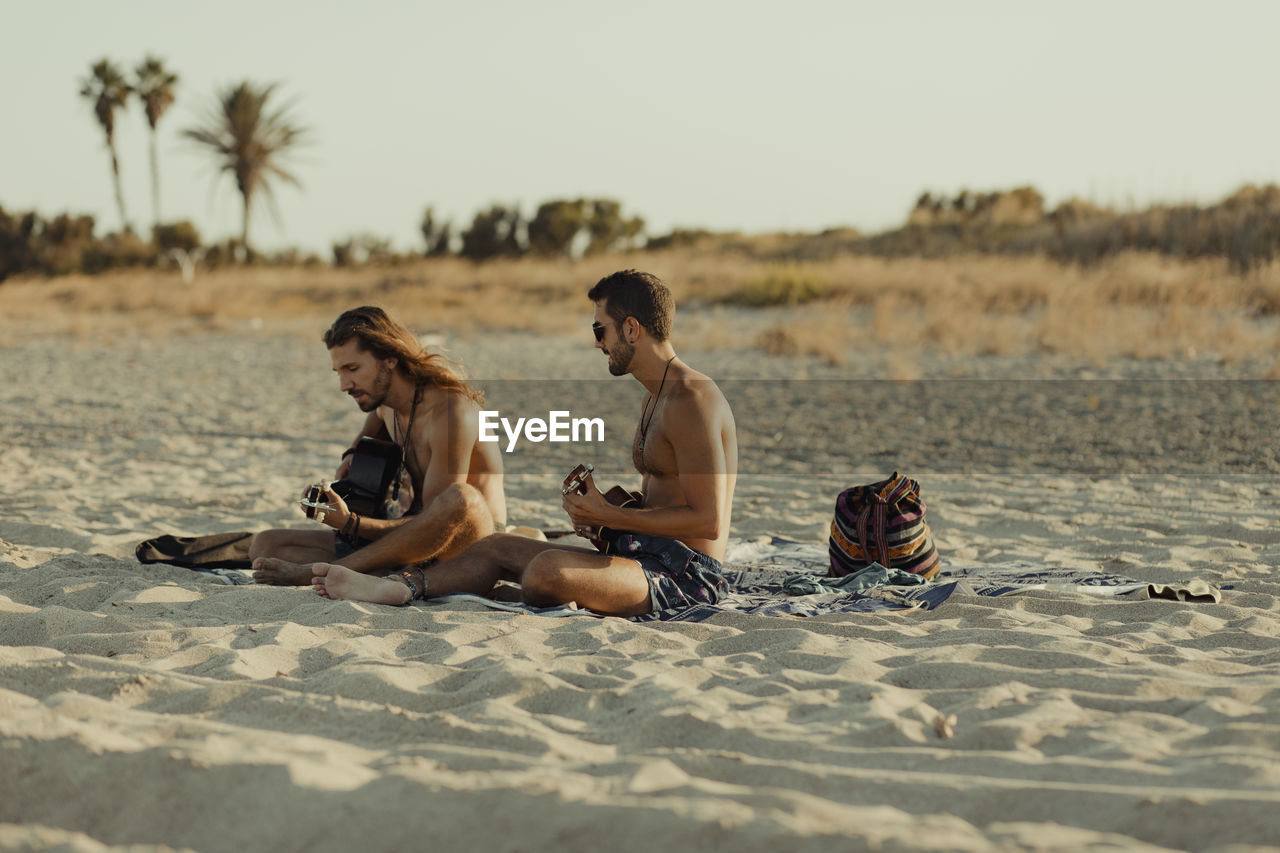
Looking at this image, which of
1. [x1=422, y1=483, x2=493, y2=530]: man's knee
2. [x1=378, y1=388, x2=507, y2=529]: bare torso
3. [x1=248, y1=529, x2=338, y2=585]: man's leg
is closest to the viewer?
[x1=422, y1=483, x2=493, y2=530]: man's knee

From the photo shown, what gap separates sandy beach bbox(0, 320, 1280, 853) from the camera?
7.21 ft

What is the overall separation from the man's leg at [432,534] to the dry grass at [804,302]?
30.1ft

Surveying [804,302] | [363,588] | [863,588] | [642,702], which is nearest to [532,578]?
[363,588]

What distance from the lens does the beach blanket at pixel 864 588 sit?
13.6 feet

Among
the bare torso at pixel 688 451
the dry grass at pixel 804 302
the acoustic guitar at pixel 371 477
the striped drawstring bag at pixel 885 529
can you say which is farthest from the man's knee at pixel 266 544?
the dry grass at pixel 804 302

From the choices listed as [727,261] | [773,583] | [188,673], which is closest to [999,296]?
[727,261]

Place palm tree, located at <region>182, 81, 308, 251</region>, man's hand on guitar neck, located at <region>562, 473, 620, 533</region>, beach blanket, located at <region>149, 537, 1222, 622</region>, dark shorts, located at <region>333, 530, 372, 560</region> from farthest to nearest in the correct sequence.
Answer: palm tree, located at <region>182, 81, 308, 251</region> < dark shorts, located at <region>333, 530, 372, 560</region> < beach blanket, located at <region>149, 537, 1222, 622</region> < man's hand on guitar neck, located at <region>562, 473, 620, 533</region>

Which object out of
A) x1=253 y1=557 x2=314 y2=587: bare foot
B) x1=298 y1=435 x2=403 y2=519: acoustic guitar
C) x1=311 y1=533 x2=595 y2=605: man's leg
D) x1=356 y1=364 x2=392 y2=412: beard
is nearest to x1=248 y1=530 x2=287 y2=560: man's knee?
x1=253 y1=557 x2=314 y2=587: bare foot

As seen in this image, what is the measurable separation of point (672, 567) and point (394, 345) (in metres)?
1.35

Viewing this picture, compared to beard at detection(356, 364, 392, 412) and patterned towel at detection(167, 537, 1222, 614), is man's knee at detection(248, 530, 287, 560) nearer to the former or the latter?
patterned towel at detection(167, 537, 1222, 614)

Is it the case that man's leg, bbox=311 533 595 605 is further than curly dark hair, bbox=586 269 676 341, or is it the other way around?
man's leg, bbox=311 533 595 605

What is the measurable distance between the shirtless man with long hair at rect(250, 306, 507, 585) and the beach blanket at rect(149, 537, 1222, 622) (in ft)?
0.72

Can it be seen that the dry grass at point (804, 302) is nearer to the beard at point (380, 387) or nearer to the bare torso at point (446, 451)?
the bare torso at point (446, 451)

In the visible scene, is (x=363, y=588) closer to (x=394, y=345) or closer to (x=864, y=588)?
(x=394, y=345)
